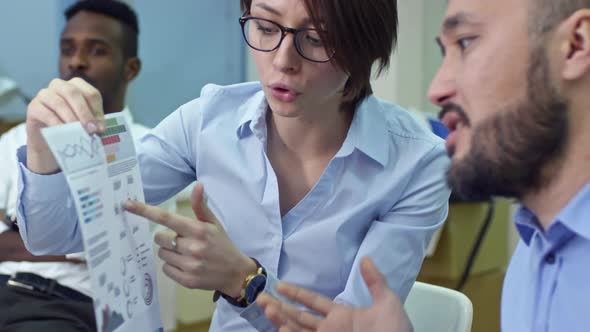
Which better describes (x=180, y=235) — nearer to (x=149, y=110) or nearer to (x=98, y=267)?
(x=98, y=267)

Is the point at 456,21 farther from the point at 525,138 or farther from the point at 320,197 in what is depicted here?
the point at 320,197

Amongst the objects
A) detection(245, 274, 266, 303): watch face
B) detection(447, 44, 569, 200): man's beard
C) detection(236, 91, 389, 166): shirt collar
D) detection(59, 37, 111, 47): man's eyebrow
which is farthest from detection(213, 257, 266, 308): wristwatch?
detection(59, 37, 111, 47): man's eyebrow

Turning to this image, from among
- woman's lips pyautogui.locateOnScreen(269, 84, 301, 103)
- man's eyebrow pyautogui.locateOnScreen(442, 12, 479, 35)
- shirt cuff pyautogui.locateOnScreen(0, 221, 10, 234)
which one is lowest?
shirt cuff pyautogui.locateOnScreen(0, 221, 10, 234)

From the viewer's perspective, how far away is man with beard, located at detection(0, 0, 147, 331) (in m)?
1.84

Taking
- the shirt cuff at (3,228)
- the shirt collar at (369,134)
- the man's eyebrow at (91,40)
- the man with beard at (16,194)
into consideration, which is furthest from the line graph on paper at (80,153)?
the man's eyebrow at (91,40)

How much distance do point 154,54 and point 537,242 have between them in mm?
3516

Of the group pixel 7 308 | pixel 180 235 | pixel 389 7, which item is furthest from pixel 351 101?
pixel 7 308

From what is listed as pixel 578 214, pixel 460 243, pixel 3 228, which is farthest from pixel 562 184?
pixel 460 243

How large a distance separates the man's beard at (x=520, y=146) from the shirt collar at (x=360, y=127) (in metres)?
0.40

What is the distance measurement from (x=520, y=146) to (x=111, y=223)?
0.58 meters

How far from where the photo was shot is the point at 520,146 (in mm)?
970

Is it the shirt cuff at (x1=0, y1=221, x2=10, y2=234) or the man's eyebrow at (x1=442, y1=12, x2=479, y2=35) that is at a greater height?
the man's eyebrow at (x1=442, y1=12, x2=479, y2=35)

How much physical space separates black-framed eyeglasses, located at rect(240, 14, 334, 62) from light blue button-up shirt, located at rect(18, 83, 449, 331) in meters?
0.19

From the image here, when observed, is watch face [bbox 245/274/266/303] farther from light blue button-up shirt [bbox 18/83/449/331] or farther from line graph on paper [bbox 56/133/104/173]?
line graph on paper [bbox 56/133/104/173]
